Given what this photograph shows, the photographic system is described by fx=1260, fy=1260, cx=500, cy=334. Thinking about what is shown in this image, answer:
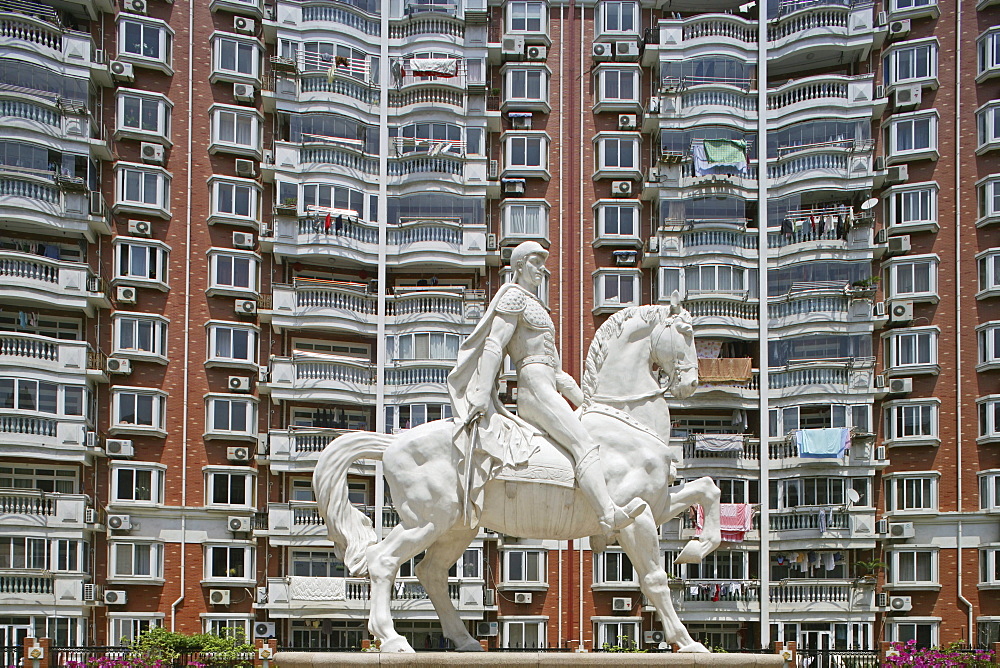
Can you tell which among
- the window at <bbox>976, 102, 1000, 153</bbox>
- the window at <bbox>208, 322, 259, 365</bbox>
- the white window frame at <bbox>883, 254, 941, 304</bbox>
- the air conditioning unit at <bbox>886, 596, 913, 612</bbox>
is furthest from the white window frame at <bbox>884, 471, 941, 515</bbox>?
the window at <bbox>208, 322, 259, 365</bbox>

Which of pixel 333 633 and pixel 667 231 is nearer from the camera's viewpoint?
pixel 333 633

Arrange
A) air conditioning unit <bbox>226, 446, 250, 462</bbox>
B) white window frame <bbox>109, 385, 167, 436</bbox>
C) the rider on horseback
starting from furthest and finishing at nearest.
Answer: air conditioning unit <bbox>226, 446, 250, 462</bbox> → white window frame <bbox>109, 385, 167, 436</bbox> → the rider on horseback

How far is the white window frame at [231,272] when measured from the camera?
49.9 m

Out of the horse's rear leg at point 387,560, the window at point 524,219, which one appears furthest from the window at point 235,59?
the horse's rear leg at point 387,560

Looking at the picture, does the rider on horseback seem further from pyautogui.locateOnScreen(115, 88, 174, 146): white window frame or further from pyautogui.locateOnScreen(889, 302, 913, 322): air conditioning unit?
pyautogui.locateOnScreen(889, 302, 913, 322): air conditioning unit

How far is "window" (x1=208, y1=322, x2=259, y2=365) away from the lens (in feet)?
163

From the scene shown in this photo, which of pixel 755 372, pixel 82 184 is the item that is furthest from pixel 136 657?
pixel 755 372

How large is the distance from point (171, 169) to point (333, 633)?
19470 mm

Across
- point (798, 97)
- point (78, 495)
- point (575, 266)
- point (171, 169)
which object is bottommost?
point (78, 495)

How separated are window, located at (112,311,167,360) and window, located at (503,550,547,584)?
1555 cm

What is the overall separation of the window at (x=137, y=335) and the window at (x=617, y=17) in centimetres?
2239

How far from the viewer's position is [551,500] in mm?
15766

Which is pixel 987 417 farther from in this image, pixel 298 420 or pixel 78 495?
pixel 78 495

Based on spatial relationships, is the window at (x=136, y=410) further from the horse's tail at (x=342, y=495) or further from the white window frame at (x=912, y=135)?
the horse's tail at (x=342, y=495)
